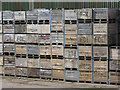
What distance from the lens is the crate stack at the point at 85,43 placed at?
39.8 ft

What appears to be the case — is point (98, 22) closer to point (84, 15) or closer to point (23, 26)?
point (84, 15)

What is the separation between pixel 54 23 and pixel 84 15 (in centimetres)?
169

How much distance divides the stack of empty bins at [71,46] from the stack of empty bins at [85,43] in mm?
270

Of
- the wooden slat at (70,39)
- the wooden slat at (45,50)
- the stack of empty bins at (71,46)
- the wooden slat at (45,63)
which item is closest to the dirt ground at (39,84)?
the stack of empty bins at (71,46)

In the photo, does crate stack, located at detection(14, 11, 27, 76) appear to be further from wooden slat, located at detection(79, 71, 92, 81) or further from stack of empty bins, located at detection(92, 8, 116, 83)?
stack of empty bins, located at detection(92, 8, 116, 83)

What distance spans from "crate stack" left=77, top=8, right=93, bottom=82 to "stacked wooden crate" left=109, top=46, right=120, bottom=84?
1068mm

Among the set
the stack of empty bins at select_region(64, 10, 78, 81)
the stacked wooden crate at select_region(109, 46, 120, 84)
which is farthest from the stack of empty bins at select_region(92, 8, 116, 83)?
the stack of empty bins at select_region(64, 10, 78, 81)

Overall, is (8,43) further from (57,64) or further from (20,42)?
(57,64)

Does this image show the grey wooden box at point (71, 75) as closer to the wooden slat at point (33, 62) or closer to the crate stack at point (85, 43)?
the crate stack at point (85, 43)

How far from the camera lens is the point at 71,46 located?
1241cm

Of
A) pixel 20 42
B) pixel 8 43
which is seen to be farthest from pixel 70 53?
pixel 8 43

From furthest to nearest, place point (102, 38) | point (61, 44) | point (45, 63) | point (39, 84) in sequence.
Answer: point (45, 63) → point (61, 44) → point (39, 84) → point (102, 38)

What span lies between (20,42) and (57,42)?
2.25 meters

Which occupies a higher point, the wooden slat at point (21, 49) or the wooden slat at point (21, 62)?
the wooden slat at point (21, 49)
